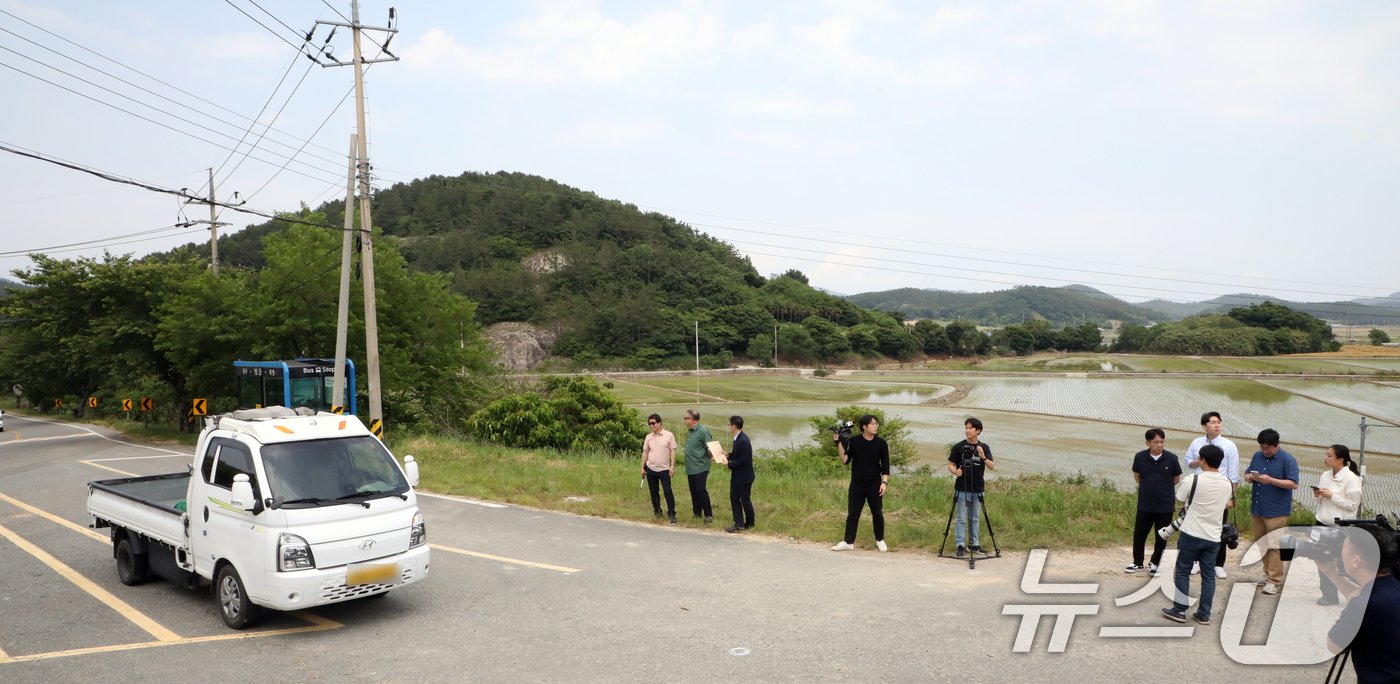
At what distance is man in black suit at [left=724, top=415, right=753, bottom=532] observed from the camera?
11.5 metres

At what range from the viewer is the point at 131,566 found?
9133 millimetres

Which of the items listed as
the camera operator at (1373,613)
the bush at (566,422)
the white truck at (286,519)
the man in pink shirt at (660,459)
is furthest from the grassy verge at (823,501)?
the camera operator at (1373,613)

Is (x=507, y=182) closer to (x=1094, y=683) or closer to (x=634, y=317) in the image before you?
(x=634, y=317)

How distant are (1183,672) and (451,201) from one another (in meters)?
168

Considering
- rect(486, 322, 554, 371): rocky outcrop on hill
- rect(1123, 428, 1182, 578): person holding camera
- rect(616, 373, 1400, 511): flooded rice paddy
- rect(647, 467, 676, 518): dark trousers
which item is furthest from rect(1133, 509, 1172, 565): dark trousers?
rect(486, 322, 554, 371): rocky outcrop on hill

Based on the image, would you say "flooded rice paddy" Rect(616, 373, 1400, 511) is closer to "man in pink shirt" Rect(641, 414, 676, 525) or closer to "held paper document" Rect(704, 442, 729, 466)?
"man in pink shirt" Rect(641, 414, 676, 525)

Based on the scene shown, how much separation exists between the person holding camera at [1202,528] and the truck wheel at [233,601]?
8.32 metres

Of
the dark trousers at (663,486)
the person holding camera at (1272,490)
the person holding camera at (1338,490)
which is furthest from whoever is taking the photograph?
the dark trousers at (663,486)

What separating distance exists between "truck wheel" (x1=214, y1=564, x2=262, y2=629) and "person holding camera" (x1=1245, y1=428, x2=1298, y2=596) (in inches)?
387

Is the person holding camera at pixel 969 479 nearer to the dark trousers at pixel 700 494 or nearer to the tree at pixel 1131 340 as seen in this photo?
the dark trousers at pixel 700 494

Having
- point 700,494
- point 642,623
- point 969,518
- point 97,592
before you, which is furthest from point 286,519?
point 969,518

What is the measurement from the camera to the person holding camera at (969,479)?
9.66 meters

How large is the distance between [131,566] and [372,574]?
3.80 metres

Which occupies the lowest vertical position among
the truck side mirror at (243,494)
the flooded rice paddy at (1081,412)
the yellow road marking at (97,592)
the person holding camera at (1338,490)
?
the flooded rice paddy at (1081,412)
